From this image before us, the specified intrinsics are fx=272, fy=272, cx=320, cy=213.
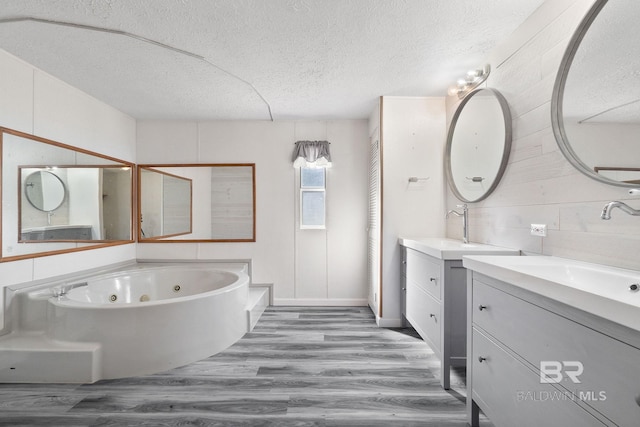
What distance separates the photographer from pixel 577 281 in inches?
44.8

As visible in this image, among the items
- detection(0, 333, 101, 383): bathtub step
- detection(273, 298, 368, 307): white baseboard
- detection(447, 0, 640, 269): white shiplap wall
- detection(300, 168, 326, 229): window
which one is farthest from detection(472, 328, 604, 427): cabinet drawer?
detection(0, 333, 101, 383): bathtub step

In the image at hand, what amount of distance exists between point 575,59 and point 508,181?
0.75 m

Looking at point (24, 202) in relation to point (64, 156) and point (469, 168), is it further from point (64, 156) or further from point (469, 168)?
point (469, 168)

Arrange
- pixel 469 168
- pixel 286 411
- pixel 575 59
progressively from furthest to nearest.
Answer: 1. pixel 469 168
2. pixel 286 411
3. pixel 575 59

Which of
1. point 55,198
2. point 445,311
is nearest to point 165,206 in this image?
point 55,198

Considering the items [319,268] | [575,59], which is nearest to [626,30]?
[575,59]

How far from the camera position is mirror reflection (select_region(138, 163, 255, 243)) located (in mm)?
3393

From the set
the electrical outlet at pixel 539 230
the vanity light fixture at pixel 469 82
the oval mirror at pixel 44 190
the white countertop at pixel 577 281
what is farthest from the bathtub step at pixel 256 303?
the vanity light fixture at pixel 469 82

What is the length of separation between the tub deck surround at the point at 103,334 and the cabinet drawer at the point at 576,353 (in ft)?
6.42

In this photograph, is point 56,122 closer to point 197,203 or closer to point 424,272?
point 197,203

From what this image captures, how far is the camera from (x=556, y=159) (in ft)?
4.74

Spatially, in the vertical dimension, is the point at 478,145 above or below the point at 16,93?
below

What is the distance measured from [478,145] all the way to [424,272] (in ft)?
3.60

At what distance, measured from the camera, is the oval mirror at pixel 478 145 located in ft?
6.15
